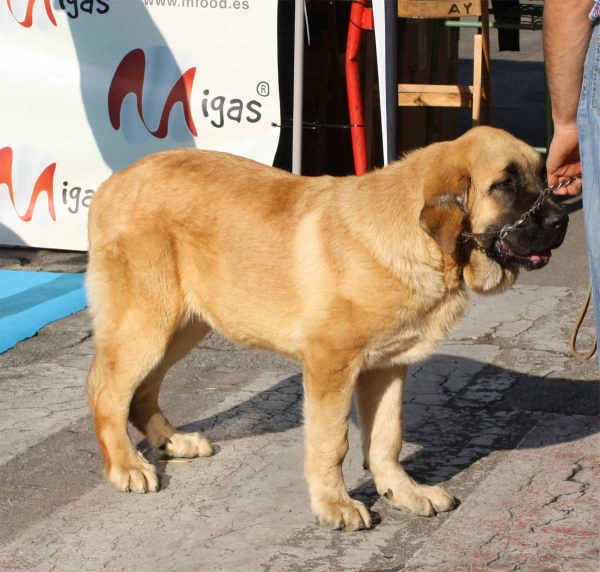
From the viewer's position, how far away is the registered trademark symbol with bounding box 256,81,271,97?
735cm

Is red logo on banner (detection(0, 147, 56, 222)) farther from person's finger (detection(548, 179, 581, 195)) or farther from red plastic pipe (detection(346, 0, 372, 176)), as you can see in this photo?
person's finger (detection(548, 179, 581, 195))

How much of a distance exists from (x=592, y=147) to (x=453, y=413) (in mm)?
2459

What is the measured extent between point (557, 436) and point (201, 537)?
195 cm

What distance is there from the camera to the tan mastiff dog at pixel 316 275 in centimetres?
363

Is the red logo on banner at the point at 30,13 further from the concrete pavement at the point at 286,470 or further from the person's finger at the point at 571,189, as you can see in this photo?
the person's finger at the point at 571,189

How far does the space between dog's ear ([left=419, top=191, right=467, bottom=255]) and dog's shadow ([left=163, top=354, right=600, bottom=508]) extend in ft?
4.17

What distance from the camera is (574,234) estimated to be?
8641 mm

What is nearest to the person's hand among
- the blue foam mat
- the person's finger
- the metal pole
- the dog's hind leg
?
the person's finger

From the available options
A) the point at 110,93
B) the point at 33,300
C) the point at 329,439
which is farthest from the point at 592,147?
the point at 110,93

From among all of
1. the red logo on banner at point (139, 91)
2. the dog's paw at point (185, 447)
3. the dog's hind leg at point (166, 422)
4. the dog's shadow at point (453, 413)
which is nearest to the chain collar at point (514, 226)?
the dog's shadow at point (453, 413)

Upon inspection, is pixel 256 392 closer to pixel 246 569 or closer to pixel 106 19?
pixel 246 569

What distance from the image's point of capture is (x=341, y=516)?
3816 mm

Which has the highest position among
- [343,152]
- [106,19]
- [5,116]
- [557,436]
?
[106,19]

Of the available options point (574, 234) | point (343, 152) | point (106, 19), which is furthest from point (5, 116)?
point (574, 234)
